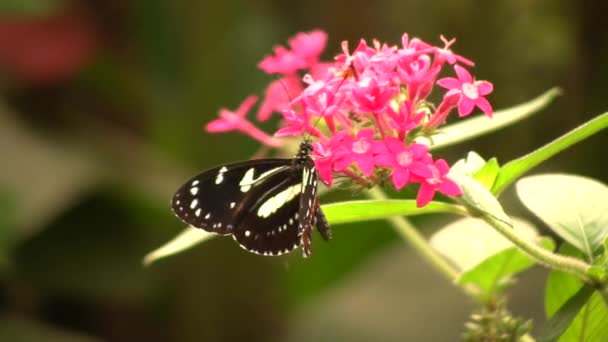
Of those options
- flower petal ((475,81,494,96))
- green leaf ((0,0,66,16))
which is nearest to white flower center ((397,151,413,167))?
flower petal ((475,81,494,96))

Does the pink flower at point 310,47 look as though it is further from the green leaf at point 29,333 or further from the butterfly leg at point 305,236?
the green leaf at point 29,333

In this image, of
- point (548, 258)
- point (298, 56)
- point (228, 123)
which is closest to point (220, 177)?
point (228, 123)

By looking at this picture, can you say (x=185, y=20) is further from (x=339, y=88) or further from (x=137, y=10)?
(x=339, y=88)

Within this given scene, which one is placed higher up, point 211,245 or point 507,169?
point 507,169

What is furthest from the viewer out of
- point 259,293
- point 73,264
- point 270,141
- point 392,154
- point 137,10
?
point 137,10

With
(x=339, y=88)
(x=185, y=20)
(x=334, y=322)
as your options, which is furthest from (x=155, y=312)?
(x=339, y=88)

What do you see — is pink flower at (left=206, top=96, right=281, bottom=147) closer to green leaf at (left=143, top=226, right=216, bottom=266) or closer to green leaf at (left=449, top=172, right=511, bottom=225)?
green leaf at (left=143, top=226, right=216, bottom=266)
